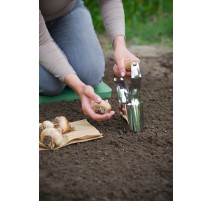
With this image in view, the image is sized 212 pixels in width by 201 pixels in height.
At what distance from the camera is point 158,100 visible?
2389 mm

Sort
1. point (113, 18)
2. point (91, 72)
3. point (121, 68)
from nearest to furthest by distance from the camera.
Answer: point (121, 68) → point (113, 18) → point (91, 72)

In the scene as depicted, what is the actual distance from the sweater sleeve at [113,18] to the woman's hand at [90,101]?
38 cm

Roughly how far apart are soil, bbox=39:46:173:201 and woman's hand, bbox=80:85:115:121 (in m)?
0.10

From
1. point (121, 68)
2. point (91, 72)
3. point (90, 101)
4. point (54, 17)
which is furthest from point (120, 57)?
point (54, 17)

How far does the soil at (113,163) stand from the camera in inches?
58.7

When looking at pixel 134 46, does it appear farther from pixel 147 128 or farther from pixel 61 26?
pixel 147 128

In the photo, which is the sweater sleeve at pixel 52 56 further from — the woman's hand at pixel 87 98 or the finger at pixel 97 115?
the finger at pixel 97 115

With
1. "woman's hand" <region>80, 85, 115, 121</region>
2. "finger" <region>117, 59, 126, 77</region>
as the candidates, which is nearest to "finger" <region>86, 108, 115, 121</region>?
"woman's hand" <region>80, 85, 115, 121</region>

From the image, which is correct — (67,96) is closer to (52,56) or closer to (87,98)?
(52,56)

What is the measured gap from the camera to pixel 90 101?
190cm

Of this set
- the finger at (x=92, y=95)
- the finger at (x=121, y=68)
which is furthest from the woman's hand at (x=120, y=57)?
the finger at (x=92, y=95)

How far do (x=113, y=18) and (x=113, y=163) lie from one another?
749 mm

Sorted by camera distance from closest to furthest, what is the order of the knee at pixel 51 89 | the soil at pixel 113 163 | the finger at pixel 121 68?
the soil at pixel 113 163 < the finger at pixel 121 68 < the knee at pixel 51 89
